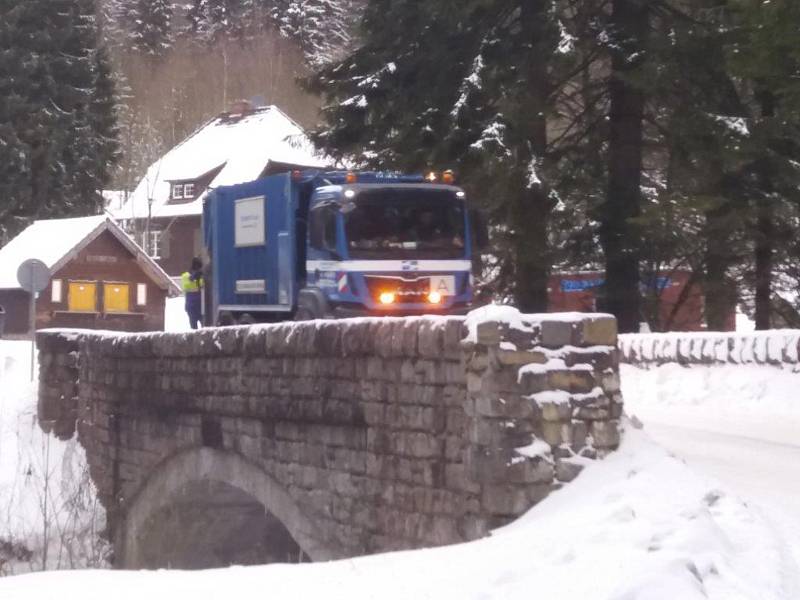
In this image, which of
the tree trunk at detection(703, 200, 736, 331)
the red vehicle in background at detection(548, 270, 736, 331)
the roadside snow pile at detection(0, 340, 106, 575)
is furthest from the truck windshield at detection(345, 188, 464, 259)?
the tree trunk at detection(703, 200, 736, 331)

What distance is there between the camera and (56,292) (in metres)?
40.6

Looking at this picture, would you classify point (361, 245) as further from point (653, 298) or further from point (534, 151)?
point (653, 298)

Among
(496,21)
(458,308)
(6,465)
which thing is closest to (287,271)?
(458,308)

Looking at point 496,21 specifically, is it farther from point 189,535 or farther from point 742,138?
point 189,535

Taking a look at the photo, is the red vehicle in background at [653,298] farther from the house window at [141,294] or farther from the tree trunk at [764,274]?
the house window at [141,294]

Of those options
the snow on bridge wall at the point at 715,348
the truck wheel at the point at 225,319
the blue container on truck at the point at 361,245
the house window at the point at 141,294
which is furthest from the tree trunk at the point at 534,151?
the house window at the point at 141,294

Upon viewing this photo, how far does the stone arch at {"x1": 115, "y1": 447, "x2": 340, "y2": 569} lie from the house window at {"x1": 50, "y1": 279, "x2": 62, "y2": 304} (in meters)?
24.5

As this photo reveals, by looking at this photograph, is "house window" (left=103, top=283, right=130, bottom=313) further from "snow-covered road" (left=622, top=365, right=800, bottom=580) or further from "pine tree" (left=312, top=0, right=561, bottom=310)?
"snow-covered road" (left=622, top=365, right=800, bottom=580)

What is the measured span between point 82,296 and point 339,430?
31.7 meters

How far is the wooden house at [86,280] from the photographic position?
130 feet

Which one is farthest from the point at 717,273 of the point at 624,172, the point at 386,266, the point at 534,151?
A: the point at 386,266

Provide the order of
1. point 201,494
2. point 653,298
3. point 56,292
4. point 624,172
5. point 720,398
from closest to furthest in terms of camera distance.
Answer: point 201,494 < point 720,398 < point 624,172 < point 653,298 < point 56,292

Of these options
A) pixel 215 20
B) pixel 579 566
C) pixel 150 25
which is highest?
pixel 215 20

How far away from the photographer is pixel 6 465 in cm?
1906
